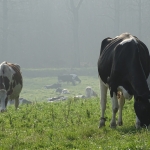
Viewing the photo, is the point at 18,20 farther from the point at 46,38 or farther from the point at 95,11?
the point at 95,11

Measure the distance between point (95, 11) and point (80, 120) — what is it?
8140 centimetres

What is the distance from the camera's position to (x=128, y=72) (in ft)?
32.6

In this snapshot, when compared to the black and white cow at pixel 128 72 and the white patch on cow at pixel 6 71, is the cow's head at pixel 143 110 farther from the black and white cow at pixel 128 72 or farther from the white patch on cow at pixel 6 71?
the white patch on cow at pixel 6 71

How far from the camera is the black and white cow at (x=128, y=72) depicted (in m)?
9.33

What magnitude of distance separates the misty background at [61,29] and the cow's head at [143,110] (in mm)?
60995

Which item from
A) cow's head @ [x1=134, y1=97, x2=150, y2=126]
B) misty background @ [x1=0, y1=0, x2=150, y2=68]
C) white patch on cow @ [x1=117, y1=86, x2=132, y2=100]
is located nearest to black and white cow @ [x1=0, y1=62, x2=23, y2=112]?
white patch on cow @ [x1=117, y1=86, x2=132, y2=100]

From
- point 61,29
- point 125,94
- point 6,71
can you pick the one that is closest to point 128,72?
point 125,94

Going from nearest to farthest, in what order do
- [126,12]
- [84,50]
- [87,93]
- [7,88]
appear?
[7,88]
[87,93]
[84,50]
[126,12]

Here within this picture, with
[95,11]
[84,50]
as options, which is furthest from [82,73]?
[95,11]

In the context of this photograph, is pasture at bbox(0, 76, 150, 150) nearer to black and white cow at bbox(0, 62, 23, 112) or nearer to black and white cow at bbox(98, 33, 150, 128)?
black and white cow at bbox(98, 33, 150, 128)

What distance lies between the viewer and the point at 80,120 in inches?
482

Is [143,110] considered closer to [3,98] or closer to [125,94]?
[125,94]

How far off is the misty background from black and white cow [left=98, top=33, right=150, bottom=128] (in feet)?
195

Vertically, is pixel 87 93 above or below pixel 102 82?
below
